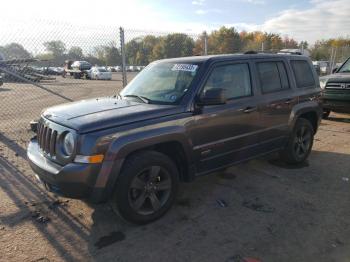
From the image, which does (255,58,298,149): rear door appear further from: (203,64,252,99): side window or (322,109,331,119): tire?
(322,109,331,119): tire

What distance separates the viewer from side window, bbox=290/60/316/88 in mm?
5448

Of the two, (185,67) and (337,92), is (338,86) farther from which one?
(185,67)

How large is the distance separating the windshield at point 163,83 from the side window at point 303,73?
2.22 meters

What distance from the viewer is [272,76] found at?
4973mm

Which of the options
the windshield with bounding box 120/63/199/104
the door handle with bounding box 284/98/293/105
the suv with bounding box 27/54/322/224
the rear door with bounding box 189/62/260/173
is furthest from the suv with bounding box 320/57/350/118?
the windshield with bounding box 120/63/199/104

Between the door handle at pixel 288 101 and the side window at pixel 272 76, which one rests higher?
the side window at pixel 272 76

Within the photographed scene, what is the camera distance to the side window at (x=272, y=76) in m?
4.77

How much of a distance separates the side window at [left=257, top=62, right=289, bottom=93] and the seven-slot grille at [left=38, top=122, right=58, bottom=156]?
299 cm

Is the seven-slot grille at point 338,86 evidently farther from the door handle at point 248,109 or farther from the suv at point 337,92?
the door handle at point 248,109

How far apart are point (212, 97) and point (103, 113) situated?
4.20 feet

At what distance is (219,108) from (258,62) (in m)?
1.16

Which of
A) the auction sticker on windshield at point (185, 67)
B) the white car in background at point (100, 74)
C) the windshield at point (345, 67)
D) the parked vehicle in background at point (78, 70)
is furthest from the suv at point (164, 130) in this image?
the parked vehicle in background at point (78, 70)

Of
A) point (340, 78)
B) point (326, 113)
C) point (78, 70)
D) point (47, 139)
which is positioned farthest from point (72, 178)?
point (78, 70)

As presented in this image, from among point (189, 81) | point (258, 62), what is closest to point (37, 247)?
point (189, 81)
